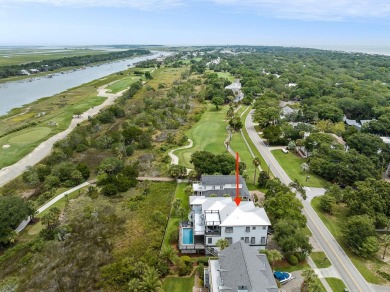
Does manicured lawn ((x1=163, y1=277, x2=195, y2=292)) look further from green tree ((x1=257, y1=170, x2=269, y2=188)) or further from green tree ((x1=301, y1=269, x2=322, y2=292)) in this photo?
green tree ((x1=257, y1=170, x2=269, y2=188))

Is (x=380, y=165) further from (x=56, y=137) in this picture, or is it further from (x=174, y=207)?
(x=56, y=137)

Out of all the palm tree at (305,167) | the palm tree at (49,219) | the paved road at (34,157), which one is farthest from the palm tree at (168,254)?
the paved road at (34,157)

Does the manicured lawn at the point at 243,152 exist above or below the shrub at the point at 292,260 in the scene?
above

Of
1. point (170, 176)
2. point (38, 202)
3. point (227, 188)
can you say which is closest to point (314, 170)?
point (227, 188)

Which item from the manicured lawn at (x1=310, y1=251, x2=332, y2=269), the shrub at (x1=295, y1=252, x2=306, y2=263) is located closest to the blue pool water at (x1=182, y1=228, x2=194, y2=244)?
the shrub at (x1=295, y1=252, x2=306, y2=263)

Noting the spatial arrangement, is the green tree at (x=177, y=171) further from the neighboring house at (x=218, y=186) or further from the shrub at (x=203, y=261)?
the shrub at (x=203, y=261)
